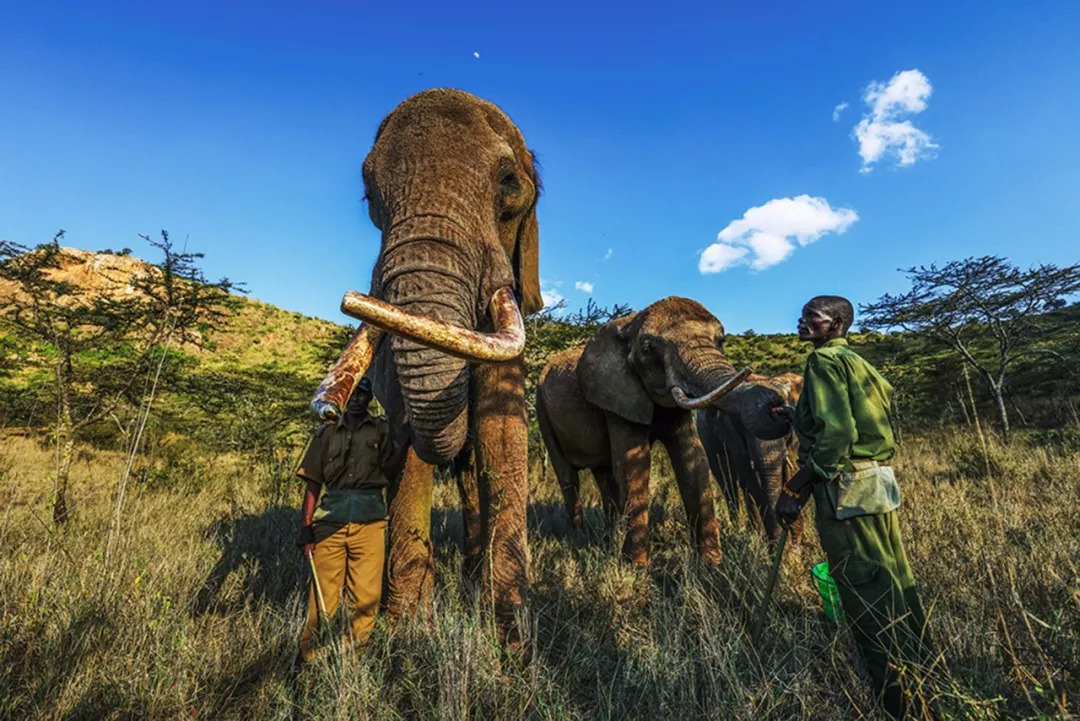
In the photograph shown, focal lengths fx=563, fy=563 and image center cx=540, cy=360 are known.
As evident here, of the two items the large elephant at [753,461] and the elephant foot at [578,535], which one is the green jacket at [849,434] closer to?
the large elephant at [753,461]

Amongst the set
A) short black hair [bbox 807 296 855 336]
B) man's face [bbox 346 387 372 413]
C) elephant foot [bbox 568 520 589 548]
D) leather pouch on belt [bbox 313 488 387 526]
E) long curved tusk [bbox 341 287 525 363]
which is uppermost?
short black hair [bbox 807 296 855 336]

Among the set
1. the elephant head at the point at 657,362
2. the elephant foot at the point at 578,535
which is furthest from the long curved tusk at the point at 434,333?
the elephant foot at the point at 578,535

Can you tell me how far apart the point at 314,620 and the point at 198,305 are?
560 centimetres

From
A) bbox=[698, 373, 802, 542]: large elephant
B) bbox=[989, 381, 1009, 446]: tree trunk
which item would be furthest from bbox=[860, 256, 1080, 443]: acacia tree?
bbox=[698, 373, 802, 542]: large elephant

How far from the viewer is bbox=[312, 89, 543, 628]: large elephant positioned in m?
Result: 3.31

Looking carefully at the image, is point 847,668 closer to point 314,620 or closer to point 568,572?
point 568,572

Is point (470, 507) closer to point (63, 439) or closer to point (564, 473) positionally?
point (564, 473)

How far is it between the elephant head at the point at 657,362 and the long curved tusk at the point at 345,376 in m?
2.95

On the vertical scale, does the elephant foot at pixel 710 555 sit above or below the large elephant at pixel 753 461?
below

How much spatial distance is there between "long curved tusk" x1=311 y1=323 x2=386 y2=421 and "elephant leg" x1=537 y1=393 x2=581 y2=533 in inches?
228

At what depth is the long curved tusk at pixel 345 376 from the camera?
2.70m

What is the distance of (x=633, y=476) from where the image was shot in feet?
20.9

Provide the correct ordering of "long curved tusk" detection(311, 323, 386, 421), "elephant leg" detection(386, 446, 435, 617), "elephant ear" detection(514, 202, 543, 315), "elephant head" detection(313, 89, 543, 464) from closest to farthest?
"long curved tusk" detection(311, 323, 386, 421) → "elephant head" detection(313, 89, 543, 464) → "elephant leg" detection(386, 446, 435, 617) → "elephant ear" detection(514, 202, 543, 315)

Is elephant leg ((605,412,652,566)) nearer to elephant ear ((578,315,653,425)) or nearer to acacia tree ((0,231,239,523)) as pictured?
elephant ear ((578,315,653,425))
